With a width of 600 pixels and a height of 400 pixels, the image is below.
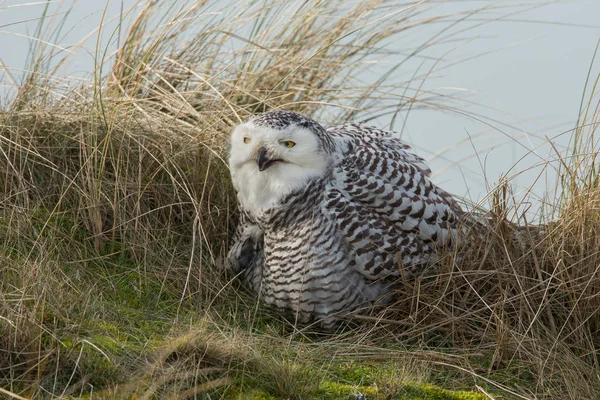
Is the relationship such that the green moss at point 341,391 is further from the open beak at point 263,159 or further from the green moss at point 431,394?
the open beak at point 263,159

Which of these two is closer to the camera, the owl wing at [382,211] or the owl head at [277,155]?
the owl head at [277,155]

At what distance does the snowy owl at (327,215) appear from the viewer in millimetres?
4203

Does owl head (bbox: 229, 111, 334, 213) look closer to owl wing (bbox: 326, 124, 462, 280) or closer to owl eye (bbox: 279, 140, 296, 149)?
owl eye (bbox: 279, 140, 296, 149)

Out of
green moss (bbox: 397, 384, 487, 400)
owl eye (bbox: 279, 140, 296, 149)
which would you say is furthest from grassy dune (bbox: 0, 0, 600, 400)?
owl eye (bbox: 279, 140, 296, 149)

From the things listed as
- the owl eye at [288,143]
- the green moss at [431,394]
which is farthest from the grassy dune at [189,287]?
the owl eye at [288,143]

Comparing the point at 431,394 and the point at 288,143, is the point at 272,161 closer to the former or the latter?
the point at 288,143

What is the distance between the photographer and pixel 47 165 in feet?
16.7

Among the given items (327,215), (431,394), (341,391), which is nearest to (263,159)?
(327,215)

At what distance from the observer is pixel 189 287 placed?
4.59 meters

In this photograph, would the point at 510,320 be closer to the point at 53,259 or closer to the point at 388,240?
the point at 388,240

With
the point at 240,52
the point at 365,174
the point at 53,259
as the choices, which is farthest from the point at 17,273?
the point at 240,52

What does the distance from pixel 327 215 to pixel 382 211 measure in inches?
11.4

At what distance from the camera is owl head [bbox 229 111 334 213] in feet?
13.5

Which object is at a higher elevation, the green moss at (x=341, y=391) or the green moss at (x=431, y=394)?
the green moss at (x=431, y=394)
